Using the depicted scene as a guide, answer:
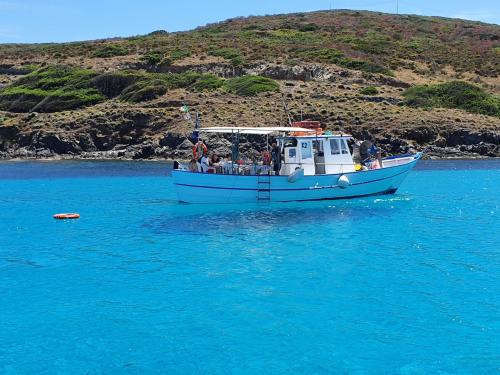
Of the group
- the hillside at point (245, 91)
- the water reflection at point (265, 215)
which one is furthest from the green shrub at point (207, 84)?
the water reflection at point (265, 215)

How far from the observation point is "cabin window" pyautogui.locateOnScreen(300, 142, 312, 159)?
28234 mm

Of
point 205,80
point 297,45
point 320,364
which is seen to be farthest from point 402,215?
point 297,45

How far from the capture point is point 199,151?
97.0ft

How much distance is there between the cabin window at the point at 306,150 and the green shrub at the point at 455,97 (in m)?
36.4

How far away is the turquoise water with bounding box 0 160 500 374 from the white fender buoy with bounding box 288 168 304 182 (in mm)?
1495

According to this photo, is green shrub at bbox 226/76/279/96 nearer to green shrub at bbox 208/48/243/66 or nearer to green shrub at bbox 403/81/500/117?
green shrub at bbox 208/48/243/66

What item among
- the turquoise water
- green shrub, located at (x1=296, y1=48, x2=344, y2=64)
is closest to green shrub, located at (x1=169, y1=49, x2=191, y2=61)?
green shrub, located at (x1=296, y1=48, x2=344, y2=64)

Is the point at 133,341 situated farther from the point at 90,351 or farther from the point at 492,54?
the point at 492,54

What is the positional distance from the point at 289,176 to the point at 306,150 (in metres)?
1.89

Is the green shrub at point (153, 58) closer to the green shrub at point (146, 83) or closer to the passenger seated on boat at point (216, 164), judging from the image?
the green shrub at point (146, 83)

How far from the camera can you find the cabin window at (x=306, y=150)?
2823cm

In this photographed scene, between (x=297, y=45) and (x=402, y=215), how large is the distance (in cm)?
6151

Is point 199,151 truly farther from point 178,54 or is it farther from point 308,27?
point 308,27

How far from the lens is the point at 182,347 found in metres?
11.4
